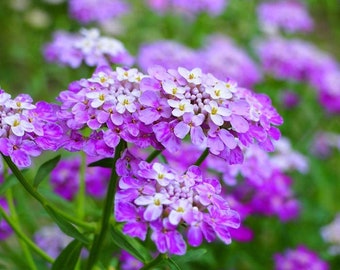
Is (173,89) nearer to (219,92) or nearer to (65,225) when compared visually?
(219,92)

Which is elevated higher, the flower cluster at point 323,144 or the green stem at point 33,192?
the green stem at point 33,192

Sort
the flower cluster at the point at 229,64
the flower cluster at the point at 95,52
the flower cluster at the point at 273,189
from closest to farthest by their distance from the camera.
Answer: the flower cluster at the point at 95,52, the flower cluster at the point at 273,189, the flower cluster at the point at 229,64

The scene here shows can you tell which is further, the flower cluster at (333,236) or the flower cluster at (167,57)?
the flower cluster at (167,57)

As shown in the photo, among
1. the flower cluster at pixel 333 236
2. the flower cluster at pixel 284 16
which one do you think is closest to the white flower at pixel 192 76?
the flower cluster at pixel 333 236

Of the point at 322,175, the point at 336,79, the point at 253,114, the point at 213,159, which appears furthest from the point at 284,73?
the point at 253,114

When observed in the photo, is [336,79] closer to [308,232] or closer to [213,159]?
[308,232]

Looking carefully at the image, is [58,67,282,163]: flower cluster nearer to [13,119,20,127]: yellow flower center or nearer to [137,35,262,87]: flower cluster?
[13,119,20,127]: yellow flower center

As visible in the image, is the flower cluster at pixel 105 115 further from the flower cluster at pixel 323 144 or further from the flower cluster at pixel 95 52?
the flower cluster at pixel 323 144
